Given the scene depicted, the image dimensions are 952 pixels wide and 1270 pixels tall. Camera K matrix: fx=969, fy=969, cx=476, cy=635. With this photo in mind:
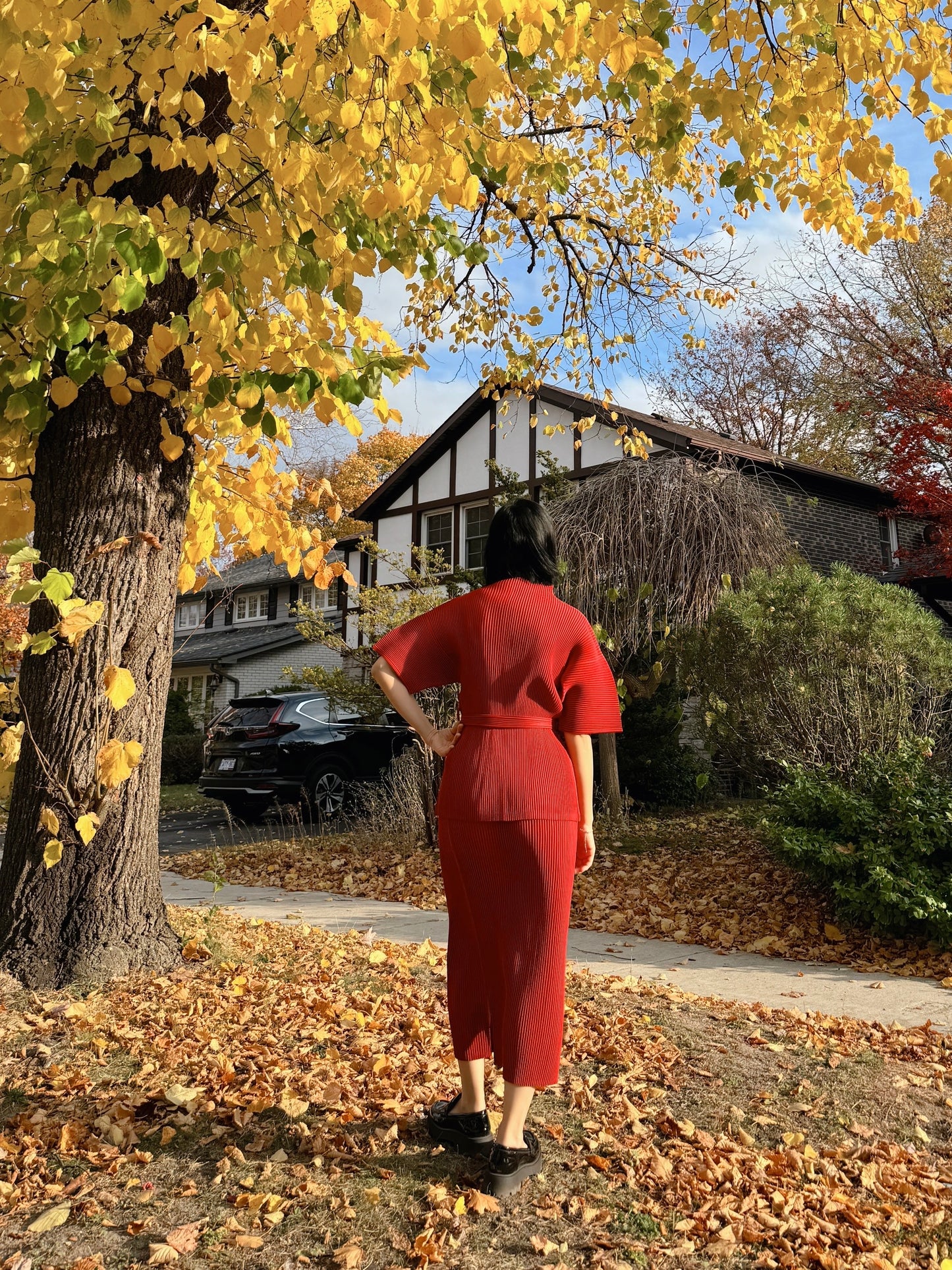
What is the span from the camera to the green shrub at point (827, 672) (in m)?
7.19

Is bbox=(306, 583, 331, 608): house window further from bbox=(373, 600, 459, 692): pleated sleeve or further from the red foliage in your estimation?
bbox=(373, 600, 459, 692): pleated sleeve

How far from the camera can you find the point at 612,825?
1006 centimetres

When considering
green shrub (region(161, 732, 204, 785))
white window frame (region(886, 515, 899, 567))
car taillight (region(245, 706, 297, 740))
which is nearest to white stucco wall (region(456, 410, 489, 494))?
white window frame (region(886, 515, 899, 567))

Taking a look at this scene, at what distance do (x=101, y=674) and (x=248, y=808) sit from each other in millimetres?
8150

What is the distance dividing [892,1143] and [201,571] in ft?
15.3

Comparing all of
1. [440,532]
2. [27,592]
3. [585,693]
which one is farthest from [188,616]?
[585,693]

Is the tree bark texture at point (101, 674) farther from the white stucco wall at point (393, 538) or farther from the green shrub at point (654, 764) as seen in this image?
the white stucco wall at point (393, 538)

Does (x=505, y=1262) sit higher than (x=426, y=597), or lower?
lower

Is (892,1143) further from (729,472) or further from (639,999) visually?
(729,472)

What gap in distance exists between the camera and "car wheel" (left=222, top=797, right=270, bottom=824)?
37.1ft

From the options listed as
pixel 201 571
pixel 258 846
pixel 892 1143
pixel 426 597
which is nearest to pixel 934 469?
pixel 426 597

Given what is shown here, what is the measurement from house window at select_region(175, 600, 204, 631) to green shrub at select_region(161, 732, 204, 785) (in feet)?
47.8

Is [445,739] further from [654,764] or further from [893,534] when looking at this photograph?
[893,534]

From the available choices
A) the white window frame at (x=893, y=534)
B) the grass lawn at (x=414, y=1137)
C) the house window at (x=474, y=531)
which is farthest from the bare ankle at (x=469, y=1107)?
the white window frame at (x=893, y=534)
